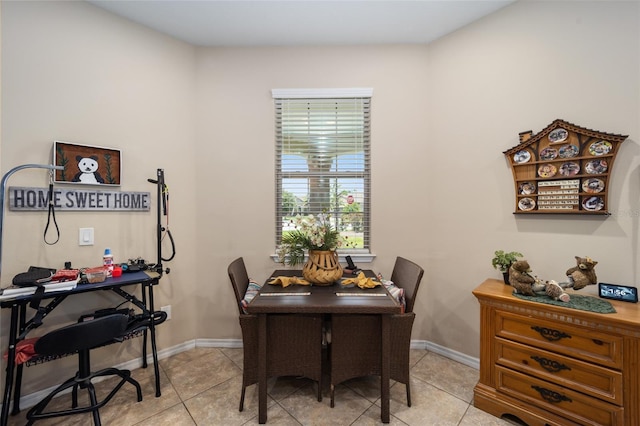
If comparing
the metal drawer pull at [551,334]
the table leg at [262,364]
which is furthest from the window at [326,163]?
the metal drawer pull at [551,334]

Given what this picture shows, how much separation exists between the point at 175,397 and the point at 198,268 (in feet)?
3.45

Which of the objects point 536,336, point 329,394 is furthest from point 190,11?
point 536,336

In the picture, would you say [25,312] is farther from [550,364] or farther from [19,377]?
[550,364]

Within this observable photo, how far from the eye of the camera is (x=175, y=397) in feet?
5.74

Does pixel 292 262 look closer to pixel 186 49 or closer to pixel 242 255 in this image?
pixel 242 255

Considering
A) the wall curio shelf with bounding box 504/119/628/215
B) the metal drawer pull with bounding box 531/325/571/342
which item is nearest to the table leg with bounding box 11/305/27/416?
the metal drawer pull with bounding box 531/325/571/342

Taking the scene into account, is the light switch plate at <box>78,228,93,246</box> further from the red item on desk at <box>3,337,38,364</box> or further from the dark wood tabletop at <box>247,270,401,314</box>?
the dark wood tabletop at <box>247,270,401,314</box>

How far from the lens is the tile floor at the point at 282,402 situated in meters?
1.55

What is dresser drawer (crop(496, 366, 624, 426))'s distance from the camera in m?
1.26

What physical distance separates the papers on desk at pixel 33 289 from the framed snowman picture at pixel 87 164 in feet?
2.50

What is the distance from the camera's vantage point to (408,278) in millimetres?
1827

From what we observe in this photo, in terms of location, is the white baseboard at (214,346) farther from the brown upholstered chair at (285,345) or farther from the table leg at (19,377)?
the brown upholstered chair at (285,345)

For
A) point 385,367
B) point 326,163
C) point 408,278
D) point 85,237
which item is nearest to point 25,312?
point 85,237

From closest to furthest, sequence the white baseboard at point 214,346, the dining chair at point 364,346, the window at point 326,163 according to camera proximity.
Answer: the dining chair at point 364,346
the white baseboard at point 214,346
the window at point 326,163
